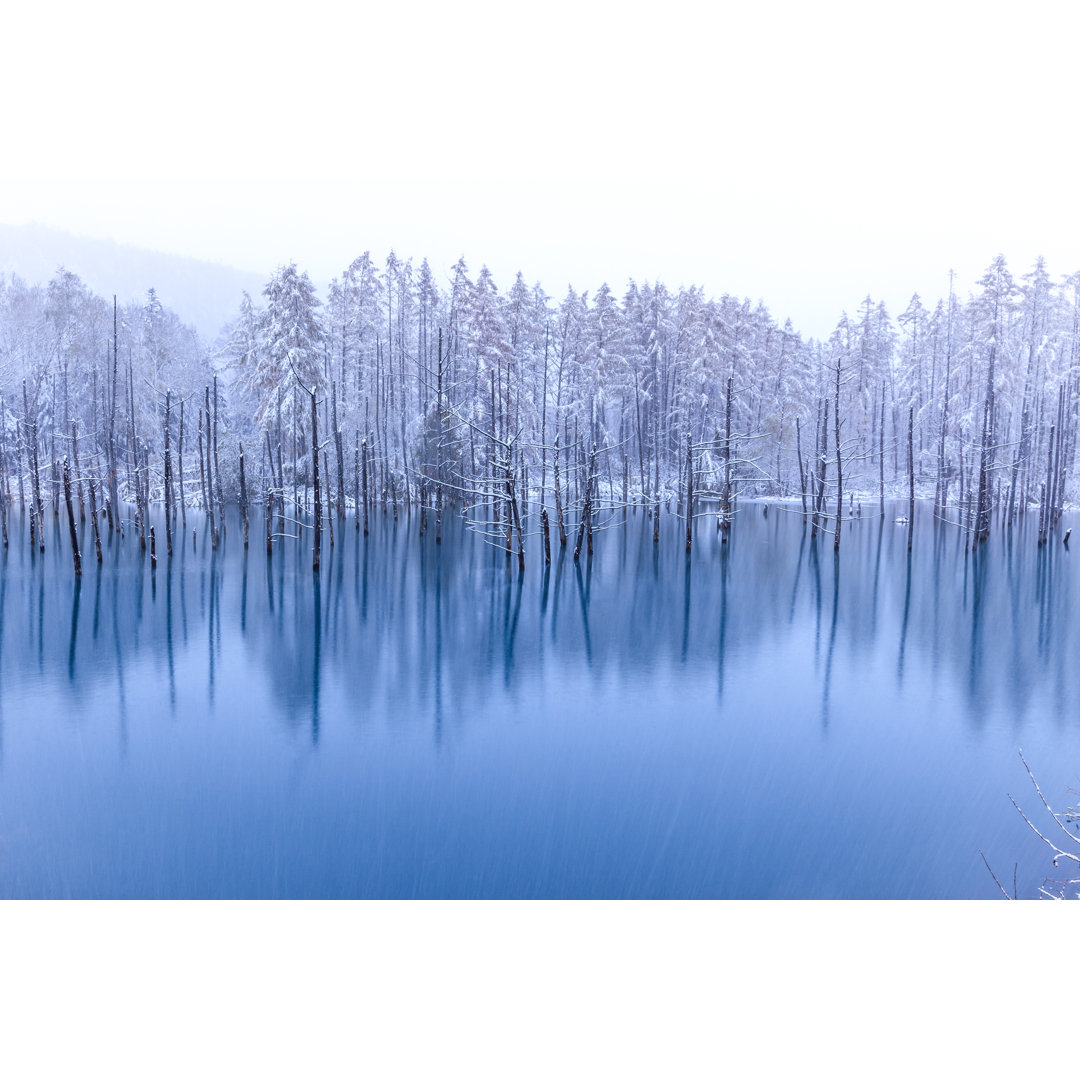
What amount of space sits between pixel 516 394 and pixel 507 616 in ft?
42.0

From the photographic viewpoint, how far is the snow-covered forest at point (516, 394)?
80.2 ft

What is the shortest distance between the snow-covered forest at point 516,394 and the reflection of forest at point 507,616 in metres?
2.39

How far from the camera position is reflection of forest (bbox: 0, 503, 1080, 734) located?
12.3 meters

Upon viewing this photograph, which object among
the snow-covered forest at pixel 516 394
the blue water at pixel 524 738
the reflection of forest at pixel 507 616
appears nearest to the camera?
the blue water at pixel 524 738

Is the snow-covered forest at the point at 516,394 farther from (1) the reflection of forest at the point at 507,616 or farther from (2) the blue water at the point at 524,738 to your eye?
(2) the blue water at the point at 524,738

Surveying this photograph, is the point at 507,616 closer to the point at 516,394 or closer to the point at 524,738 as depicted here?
the point at 524,738

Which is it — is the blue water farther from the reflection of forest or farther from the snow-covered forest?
the snow-covered forest

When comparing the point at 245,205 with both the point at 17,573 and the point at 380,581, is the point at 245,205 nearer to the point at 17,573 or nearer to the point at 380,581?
the point at 380,581

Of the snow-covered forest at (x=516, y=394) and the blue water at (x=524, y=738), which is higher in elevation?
the snow-covered forest at (x=516, y=394)

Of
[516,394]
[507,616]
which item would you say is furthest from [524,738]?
[516,394]

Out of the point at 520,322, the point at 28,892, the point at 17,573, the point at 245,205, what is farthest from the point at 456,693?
the point at 520,322

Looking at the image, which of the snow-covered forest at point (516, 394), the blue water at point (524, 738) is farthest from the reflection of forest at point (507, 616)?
the snow-covered forest at point (516, 394)

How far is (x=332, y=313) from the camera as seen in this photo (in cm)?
3566

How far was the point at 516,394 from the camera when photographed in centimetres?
2750
